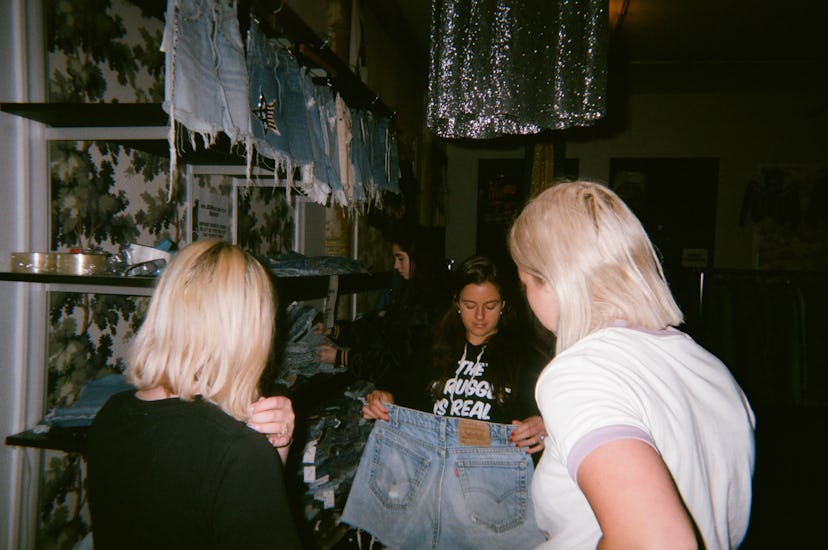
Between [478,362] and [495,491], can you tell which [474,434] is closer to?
[495,491]

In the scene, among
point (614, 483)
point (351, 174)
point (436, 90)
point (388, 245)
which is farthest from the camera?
point (388, 245)

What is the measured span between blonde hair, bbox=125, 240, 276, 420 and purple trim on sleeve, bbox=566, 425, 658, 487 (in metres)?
0.80

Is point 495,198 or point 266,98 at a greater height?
point 495,198

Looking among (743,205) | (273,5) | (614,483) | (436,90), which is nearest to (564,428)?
(614,483)

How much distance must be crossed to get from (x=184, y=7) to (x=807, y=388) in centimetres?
513

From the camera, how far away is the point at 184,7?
1250 mm

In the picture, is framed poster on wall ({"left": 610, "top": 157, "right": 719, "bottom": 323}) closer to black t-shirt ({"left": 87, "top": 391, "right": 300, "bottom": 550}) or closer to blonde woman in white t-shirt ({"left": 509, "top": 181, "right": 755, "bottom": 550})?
blonde woman in white t-shirt ({"left": 509, "top": 181, "right": 755, "bottom": 550})

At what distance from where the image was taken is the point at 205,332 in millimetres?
1053

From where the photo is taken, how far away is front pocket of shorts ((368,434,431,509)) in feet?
6.52

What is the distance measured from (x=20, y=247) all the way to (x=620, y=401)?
185cm

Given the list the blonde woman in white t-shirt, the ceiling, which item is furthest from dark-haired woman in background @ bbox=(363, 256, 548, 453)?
the ceiling

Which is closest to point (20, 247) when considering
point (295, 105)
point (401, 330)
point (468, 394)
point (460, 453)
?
point (295, 105)

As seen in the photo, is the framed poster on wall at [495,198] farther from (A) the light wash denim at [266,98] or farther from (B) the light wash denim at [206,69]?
(B) the light wash denim at [206,69]

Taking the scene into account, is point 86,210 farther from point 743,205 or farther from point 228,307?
point 743,205
